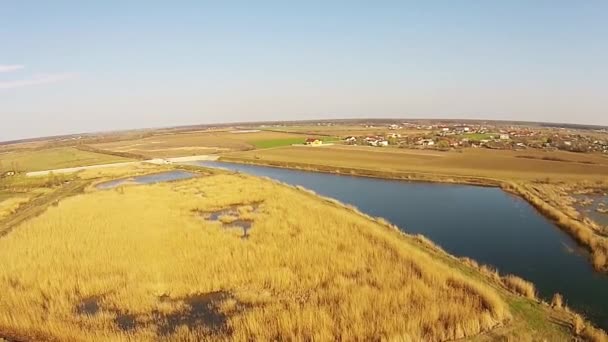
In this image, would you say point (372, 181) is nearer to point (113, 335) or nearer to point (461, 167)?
point (461, 167)

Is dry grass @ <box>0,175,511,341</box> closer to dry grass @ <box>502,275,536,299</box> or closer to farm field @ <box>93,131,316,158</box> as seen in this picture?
dry grass @ <box>502,275,536,299</box>

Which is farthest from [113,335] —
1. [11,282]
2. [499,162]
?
[499,162]

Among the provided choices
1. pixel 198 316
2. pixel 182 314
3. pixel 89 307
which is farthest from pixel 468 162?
pixel 89 307

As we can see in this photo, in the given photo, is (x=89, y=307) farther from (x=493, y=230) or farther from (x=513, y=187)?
(x=513, y=187)

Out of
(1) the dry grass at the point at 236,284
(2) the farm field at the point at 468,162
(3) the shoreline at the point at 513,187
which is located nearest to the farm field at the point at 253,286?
(1) the dry grass at the point at 236,284

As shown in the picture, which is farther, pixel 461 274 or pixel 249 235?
pixel 249 235

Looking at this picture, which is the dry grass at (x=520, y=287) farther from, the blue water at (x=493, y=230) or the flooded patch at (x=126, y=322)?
the flooded patch at (x=126, y=322)
